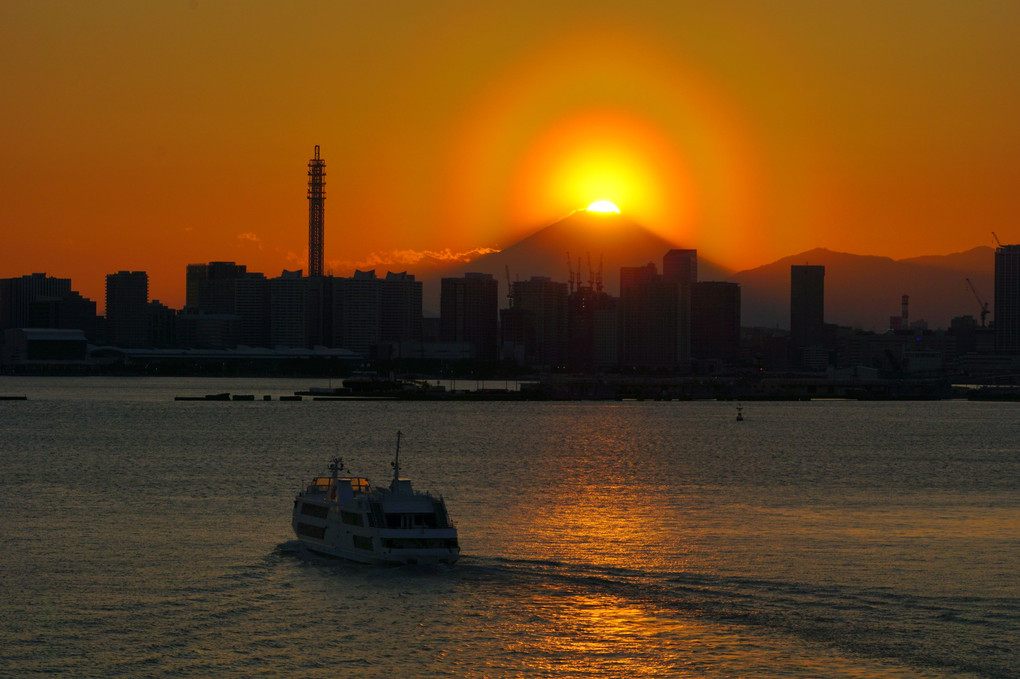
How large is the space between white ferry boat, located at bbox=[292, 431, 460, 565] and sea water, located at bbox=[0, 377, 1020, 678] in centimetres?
87

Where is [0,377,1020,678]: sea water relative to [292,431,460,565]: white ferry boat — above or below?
below

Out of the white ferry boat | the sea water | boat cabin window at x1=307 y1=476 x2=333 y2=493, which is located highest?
boat cabin window at x1=307 y1=476 x2=333 y2=493

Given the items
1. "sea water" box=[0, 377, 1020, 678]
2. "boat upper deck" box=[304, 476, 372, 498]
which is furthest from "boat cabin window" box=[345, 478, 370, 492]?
"sea water" box=[0, 377, 1020, 678]

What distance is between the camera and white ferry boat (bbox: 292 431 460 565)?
45.5 meters

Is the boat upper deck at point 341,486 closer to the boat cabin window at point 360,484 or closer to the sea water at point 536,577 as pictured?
the boat cabin window at point 360,484

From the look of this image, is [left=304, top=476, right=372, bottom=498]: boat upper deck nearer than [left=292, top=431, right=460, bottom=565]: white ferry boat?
No

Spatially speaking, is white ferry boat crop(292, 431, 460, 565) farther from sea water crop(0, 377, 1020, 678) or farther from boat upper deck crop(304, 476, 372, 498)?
sea water crop(0, 377, 1020, 678)

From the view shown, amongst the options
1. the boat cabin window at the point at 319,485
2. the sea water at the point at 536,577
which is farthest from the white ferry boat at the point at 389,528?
the boat cabin window at the point at 319,485

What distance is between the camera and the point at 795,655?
35.1 meters

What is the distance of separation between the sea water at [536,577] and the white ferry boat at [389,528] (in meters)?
0.87

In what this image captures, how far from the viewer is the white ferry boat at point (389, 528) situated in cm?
4553

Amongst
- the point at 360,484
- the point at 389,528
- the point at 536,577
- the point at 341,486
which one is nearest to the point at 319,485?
the point at 360,484

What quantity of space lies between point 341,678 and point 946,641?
55.7 feet

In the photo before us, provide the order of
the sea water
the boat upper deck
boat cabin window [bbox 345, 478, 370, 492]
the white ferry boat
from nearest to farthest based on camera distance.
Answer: the sea water, the white ferry boat, the boat upper deck, boat cabin window [bbox 345, 478, 370, 492]
